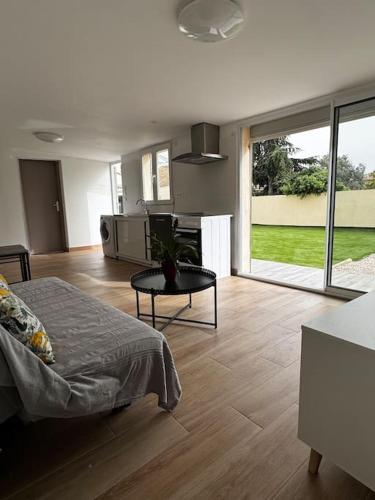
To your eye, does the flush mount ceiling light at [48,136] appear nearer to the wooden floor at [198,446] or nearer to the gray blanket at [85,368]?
the gray blanket at [85,368]

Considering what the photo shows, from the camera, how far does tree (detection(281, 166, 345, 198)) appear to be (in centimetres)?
616

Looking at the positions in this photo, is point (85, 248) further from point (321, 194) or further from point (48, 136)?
point (321, 194)

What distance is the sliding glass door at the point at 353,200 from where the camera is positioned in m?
2.88

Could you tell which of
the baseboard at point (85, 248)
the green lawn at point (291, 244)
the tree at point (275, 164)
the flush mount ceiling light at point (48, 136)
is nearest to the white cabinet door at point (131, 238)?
the flush mount ceiling light at point (48, 136)

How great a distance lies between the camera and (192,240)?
155 inches

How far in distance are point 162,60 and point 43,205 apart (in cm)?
524

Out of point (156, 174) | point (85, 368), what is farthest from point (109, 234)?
point (85, 368)

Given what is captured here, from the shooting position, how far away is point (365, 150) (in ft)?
Answer: 9.48

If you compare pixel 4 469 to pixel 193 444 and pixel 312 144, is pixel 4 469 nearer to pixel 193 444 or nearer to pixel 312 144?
pixel 193 444

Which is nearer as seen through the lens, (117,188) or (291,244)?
(291,244)

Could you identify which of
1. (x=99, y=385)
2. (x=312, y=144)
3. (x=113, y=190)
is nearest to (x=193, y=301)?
(x=99, y=385)

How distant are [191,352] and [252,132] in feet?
10.4

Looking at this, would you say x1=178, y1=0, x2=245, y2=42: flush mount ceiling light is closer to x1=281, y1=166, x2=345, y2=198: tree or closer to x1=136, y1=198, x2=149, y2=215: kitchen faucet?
x1=136, y1=198, x2=149, y2=215: kitchen faucet

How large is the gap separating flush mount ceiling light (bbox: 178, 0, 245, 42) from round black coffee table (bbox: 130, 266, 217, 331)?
5.65ft
